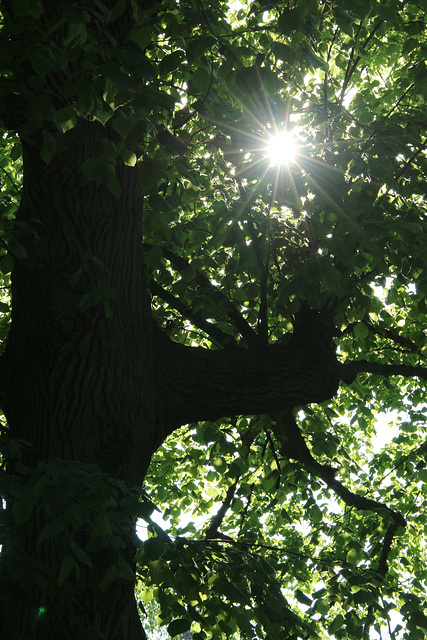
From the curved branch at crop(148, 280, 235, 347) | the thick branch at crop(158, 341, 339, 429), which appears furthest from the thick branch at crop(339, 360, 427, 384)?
the curved branch at crop(148, 280, 235, 347)

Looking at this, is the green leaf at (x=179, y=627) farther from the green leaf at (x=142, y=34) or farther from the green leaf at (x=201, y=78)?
the green leaf at (x=142, y=34)

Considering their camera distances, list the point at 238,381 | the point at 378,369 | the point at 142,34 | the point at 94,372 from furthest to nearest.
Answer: the point at 378,369 → the point at 238,381 → the point at 94,372 → the point at 142,34

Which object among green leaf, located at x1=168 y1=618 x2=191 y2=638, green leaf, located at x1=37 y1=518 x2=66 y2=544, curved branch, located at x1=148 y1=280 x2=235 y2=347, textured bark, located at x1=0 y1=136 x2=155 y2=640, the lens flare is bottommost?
green leaf, located at x1=168 y1=618 x2=191 y2=638

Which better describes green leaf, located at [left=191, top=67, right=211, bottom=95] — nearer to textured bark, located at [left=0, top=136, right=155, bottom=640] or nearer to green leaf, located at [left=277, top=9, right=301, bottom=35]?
green leaf, located at [left=277, top=9, right=301, bottom=35]

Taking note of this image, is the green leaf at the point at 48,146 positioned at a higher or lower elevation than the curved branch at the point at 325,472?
lower

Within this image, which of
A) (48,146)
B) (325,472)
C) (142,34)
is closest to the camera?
(142,34)

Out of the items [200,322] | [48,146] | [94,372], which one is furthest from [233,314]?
[48,146]

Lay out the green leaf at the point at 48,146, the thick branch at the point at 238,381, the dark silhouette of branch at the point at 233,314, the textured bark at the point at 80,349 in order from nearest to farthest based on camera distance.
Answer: the green leaf at the point at 48,146 < the textured bark at the point at 80,349 < the thick branch at the point at 238,381 < the dark silhouette of branch at the point at 233,314

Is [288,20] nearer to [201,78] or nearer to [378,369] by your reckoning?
[201,78]

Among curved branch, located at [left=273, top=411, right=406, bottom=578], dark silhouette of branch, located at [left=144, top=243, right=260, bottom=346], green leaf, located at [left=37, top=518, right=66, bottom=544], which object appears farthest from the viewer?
curved branch, located at [left=273, top=411, right=406, bottom=578]

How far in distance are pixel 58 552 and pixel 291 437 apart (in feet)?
9.09

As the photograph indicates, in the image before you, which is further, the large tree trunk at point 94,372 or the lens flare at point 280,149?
the lens flare at point 280,149

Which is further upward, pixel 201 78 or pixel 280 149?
pixel 280 149

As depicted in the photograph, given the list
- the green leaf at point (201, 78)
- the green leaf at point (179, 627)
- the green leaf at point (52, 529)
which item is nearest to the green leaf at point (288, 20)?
the green leaf at point (201, 78)
